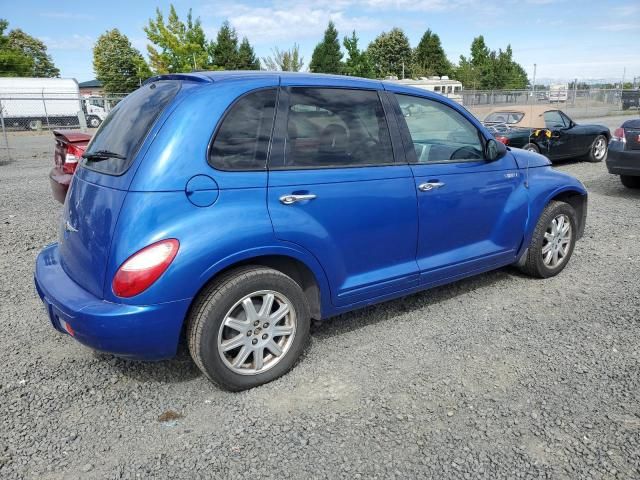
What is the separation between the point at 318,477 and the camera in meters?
2.41

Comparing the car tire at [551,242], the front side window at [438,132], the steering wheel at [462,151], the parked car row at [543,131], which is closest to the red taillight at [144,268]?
the front side window at [438,132]

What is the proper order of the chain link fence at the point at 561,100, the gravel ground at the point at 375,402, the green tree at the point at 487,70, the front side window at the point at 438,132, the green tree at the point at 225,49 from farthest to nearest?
1. the green tree at the point at 487,70
2. the green tree at the point at 225,49
3. the chain link fence at the point at 561,100
4. the front side window at the point at 438,132
5. the gravel ground at the point at 375,402

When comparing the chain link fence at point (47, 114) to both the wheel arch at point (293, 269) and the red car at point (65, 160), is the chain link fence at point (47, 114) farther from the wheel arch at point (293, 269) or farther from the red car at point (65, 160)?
the wheel arch at point (293, 269)

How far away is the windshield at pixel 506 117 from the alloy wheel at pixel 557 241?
7.64m

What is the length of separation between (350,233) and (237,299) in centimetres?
87

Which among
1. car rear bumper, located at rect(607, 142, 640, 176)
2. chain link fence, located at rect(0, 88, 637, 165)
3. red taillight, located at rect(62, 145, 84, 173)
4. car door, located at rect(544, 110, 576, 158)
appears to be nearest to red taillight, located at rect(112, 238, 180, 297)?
red taillight, located at rect(62, 145, 84, 173)

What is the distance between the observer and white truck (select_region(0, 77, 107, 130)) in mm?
27500

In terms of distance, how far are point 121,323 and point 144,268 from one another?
307 millimetres

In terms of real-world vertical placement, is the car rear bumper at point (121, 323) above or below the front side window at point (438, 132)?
below

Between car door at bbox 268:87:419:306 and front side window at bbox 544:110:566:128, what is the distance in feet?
31.9

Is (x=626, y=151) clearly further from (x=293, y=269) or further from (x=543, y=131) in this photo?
(x=293, y=269)

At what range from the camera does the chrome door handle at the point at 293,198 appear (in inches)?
120

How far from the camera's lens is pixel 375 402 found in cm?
298

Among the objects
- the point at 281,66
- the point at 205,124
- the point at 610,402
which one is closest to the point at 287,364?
the point at 205,124
